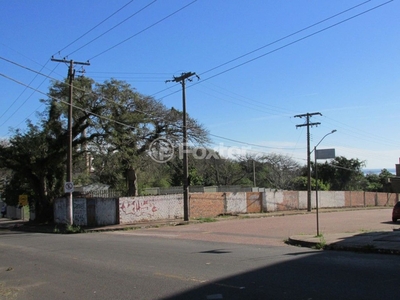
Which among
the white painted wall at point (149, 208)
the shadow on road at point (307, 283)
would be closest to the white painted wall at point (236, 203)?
the white painted wall at point (149, 208)

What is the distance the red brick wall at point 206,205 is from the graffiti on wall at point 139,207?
3522 mm

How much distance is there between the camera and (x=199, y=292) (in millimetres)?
7121

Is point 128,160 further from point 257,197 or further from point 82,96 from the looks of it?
point 257,197

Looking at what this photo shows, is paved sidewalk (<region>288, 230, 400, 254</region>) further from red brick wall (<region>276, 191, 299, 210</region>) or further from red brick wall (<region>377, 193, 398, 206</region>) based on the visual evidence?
red brick wall (<region>377, 193, 398, 206</region>)

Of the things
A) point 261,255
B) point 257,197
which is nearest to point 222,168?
point 257,197

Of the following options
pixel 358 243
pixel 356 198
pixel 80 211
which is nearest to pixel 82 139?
pixel 80 211

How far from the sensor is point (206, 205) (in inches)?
1314

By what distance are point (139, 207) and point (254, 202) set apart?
1321 cm

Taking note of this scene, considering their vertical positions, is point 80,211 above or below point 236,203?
above

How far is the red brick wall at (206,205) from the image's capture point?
3241cm

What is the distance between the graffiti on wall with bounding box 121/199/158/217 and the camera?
28.5 meters

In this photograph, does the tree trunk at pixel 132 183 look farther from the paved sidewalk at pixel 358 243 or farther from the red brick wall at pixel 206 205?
the paved sidewalk at pixel 358 243

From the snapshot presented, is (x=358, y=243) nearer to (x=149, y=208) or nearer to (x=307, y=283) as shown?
(x=307, y=283)

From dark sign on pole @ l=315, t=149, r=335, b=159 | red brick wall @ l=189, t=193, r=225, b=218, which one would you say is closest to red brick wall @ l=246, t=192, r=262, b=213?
red brick wall @ l=189, t=193, r=225, b=218
